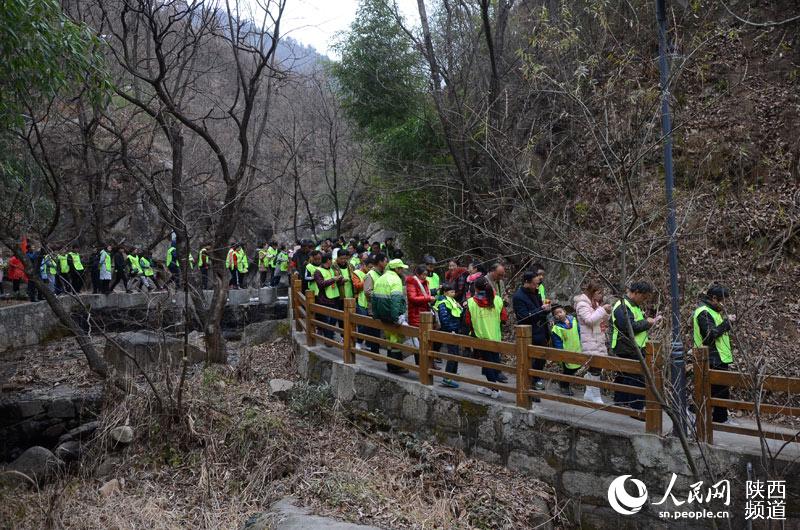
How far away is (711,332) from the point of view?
7.01m

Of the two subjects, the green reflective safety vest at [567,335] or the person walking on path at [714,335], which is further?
the green reflective safety vest at [567,335]

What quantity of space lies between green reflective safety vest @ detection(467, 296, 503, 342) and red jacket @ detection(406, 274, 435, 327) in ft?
3.45

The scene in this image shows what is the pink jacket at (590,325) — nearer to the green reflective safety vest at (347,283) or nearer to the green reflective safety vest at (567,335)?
the green reflective safety vest at (567,335)

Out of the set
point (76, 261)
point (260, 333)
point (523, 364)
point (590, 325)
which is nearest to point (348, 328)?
point (523, 364)

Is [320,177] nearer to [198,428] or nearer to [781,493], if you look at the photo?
[198,428]

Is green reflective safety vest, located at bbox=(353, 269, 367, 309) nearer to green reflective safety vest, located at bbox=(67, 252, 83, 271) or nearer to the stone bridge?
the stone bridge

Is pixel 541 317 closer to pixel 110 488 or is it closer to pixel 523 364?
pixel 523 364

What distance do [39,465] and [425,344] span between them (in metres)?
5.66

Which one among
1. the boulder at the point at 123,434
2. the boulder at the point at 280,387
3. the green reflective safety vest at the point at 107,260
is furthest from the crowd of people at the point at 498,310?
the green reflective safety vest at the point at 107,260

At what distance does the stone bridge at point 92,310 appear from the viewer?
15.6 meters

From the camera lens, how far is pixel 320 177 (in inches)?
1275

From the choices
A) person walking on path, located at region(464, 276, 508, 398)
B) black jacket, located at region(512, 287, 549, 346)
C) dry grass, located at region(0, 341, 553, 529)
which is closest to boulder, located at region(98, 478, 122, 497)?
dry grass, located at region(0, 341, 553, 529)

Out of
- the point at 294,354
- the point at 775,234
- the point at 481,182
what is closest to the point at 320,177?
the point at 481,182

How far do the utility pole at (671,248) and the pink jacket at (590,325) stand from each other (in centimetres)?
161
